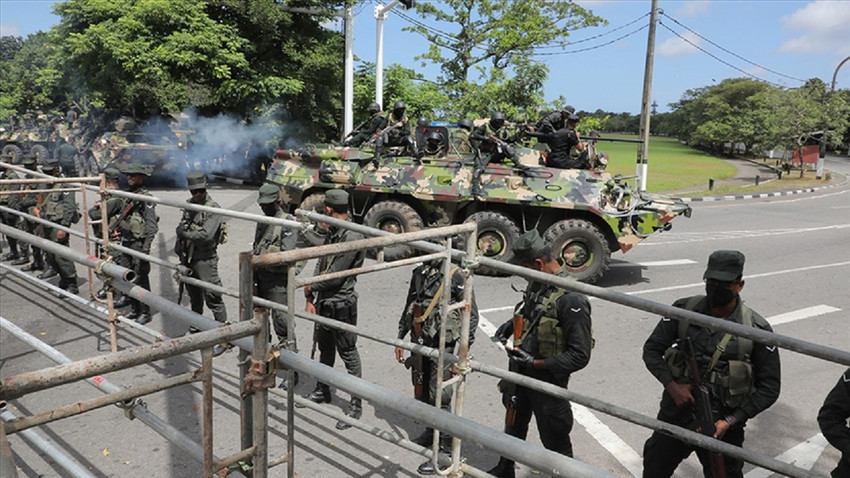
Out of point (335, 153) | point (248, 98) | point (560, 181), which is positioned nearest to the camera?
point (560, 181)

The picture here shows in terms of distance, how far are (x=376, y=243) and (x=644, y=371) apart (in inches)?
154

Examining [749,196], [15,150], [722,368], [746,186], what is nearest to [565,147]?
[722,368]

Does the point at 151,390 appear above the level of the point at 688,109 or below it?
below

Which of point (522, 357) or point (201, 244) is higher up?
point (201, 244)

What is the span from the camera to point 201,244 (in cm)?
536

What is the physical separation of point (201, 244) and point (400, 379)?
82.7 inches

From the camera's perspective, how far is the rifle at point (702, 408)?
2703mm

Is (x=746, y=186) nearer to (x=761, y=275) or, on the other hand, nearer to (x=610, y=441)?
(x=761, y=275)

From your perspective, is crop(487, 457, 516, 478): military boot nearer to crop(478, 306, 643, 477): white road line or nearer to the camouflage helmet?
crop(478, 306, 643, 477): white road line

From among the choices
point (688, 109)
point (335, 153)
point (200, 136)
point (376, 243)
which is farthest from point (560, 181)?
point (688, 109)

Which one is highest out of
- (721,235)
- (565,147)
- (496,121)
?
(496,121)

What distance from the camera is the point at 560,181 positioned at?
28.3 ft

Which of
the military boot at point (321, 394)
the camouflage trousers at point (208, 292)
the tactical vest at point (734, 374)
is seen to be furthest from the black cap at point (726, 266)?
the camouflage trousers at point (208, 292)

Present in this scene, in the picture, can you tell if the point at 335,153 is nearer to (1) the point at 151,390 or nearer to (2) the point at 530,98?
(1) the point at 151,390
